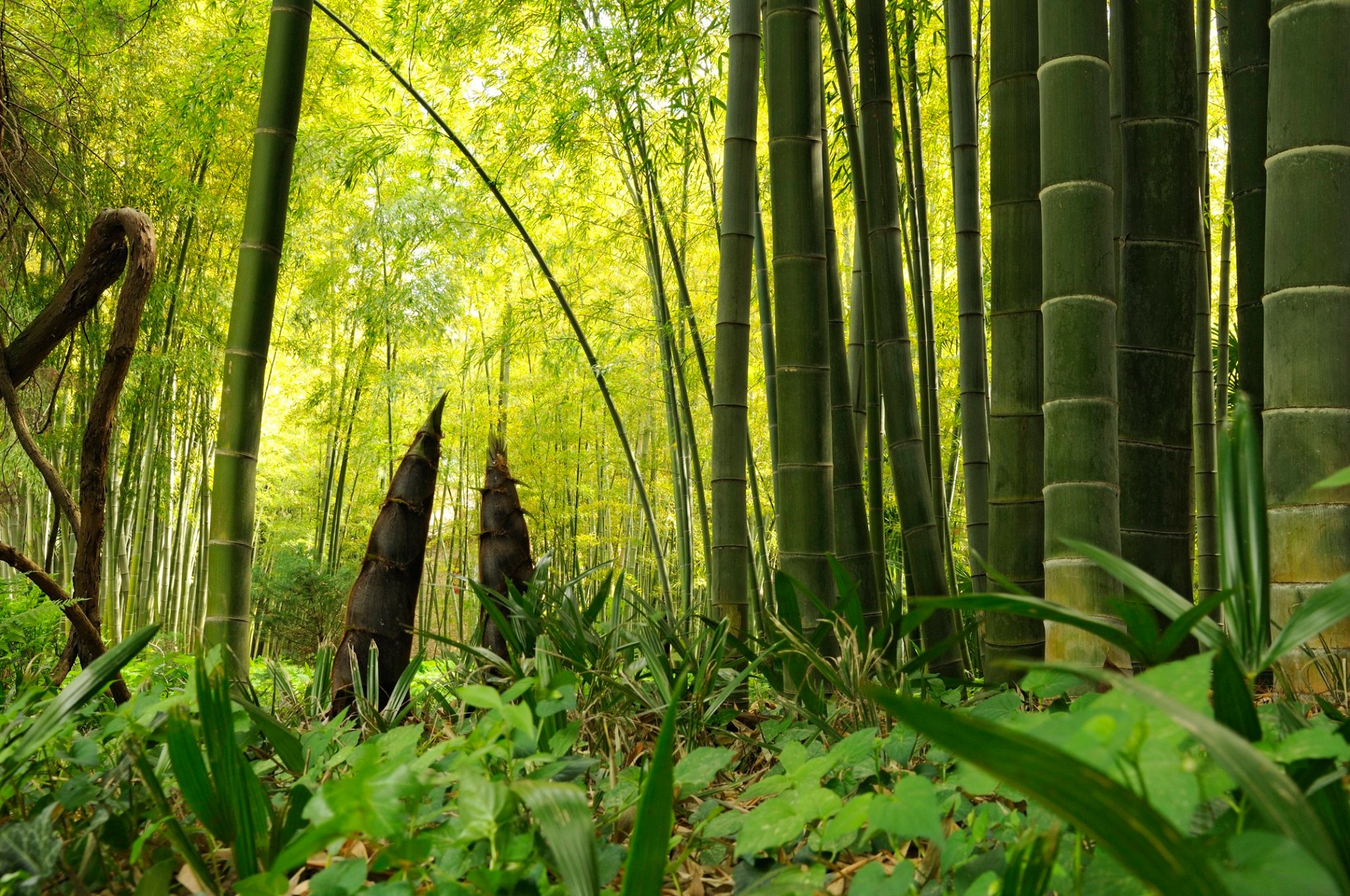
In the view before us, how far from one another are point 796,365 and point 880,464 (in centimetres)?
108

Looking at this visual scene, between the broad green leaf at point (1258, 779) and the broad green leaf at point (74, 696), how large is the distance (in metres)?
0.78

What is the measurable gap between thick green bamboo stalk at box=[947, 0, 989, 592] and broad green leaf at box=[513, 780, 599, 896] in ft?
5.92

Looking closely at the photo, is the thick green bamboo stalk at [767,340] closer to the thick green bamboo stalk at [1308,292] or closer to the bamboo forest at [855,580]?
the bamboo forest at [855,580]

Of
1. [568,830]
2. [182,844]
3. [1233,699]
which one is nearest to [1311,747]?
[1233,699]

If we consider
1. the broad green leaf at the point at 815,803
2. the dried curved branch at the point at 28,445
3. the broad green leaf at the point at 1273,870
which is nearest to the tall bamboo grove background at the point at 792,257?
the dried curved branch at the point at 28,445

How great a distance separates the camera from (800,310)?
1.59 meters

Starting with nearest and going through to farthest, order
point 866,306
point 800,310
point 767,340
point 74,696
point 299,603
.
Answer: point 74,696
point 800,310
point 866,306
point 767,340
point 299,603

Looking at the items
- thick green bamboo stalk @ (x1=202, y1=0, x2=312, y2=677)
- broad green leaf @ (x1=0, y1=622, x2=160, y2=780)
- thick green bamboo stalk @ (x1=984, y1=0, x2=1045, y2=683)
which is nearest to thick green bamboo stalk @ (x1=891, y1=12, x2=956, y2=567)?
thick green bamboo stalk @ (x1=984, y1=0, x2=1045, y2=683)

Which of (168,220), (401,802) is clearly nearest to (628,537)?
(168,220)

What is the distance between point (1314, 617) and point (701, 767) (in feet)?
1.60

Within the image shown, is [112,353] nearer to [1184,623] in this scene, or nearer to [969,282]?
[1184,623]

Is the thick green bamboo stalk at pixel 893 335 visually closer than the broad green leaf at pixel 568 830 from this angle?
No

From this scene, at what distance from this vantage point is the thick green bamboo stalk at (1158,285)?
4.74 ft

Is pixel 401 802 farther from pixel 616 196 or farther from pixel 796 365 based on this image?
pixel 616 196
